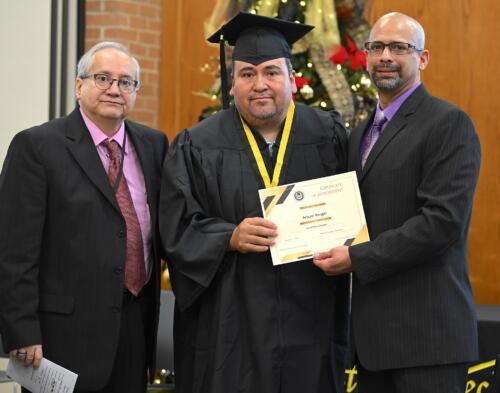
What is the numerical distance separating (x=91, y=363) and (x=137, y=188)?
0.74 meters

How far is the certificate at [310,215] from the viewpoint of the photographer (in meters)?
3.28

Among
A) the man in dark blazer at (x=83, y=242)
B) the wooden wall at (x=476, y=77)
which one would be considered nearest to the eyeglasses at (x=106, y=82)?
the man in dark blazer at (x=83, y=242)

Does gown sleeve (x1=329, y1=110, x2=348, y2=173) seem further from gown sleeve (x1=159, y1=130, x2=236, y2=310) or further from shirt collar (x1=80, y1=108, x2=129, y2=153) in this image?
shirt collar (x1=80, y1=108, x2=129, y2=153)

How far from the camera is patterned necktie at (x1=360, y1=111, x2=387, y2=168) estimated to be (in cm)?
343

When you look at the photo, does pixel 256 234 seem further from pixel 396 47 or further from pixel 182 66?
pixel 182 66

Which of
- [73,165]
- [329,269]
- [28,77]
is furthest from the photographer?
[28,77]

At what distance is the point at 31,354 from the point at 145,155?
95 centimetres

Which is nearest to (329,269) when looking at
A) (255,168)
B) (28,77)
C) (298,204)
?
(298,204)

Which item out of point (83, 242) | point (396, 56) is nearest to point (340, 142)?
point (396, 56)

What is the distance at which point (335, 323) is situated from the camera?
12.0ft

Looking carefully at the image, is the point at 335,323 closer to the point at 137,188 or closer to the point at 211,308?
the point at 211,308

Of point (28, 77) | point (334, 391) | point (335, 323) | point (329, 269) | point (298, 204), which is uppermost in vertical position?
point (28, 77)

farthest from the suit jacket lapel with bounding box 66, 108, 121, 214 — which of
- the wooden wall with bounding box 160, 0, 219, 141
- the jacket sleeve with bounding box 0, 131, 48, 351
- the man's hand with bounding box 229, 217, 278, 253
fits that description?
the wooden wall with bounding box 160, 0, 219, 141

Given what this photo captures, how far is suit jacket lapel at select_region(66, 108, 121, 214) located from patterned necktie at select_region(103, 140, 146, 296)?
0.06 meters
